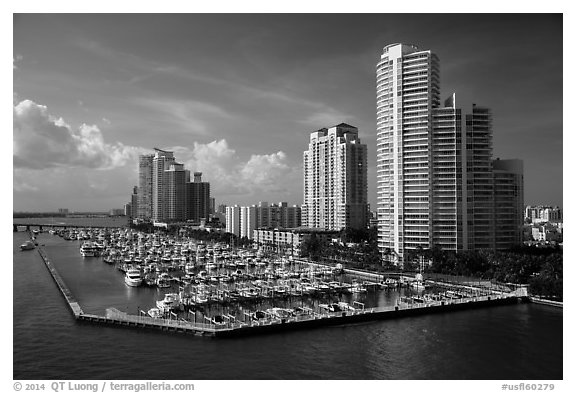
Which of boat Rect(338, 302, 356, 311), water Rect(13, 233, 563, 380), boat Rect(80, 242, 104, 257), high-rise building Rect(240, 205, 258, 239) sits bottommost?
water Rect(13, 233, 563, 380)

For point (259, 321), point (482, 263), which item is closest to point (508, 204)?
point (482, 263)

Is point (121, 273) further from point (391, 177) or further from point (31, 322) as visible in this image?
point (391, 177)

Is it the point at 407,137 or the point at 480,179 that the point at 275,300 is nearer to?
the point at 407,137

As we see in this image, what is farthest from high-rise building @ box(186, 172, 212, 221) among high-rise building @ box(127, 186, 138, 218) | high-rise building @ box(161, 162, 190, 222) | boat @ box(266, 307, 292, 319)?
boat @ box(266, 307, 292, 319)

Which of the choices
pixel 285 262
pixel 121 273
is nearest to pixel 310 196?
pixel 285 262

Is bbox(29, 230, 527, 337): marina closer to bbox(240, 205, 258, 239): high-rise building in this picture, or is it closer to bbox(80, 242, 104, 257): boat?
bbox(80, 242, 104, 257): boat

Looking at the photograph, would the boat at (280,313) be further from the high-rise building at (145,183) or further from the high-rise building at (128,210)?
the high-rise building at (128,210)
